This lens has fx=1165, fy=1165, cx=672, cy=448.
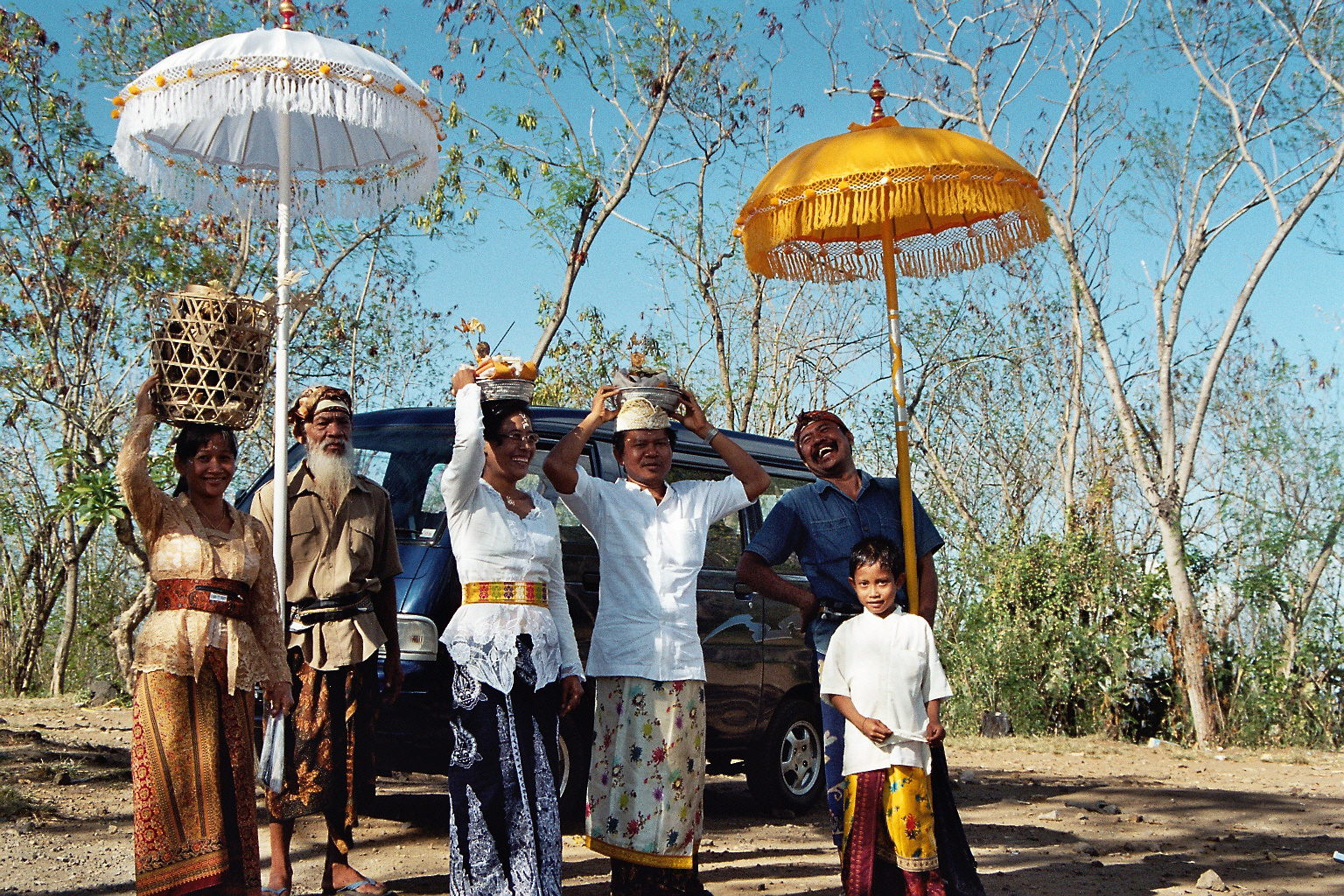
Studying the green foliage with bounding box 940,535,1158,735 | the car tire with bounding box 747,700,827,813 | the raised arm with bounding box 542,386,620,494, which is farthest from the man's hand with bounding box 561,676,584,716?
the green foliage with bounding box 940,535,1158,735

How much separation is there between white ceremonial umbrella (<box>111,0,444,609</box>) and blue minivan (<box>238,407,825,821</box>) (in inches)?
35.1

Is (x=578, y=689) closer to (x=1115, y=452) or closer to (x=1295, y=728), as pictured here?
(x=1295, y=728)

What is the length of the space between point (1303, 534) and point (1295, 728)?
8.13ft

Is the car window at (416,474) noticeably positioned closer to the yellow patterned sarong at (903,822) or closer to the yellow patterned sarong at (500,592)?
the yellow patterned sarong at (500,592)

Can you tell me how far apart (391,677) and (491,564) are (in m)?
1.12

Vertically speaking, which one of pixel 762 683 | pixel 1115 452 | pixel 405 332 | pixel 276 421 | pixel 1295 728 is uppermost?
pixel 405 332

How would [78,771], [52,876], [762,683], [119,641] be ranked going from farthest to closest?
[119,641] → [78,771] → [762,683] → [52,876]

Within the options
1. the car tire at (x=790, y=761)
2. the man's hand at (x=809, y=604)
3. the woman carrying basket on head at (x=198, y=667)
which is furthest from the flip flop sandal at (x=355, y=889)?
the car tire at (x=790, y=761)

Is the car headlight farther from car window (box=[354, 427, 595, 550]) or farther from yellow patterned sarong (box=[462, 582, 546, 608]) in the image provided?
yellow patterned sarong (box=[462, 582, 546, 608])

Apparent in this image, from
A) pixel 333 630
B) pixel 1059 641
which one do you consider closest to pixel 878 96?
pixel 333 630

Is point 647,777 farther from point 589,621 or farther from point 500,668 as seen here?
point 589,621

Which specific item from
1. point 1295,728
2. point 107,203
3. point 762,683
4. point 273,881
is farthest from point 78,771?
point 1295,728

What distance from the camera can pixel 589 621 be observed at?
5.44m

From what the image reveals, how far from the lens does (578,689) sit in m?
4.05
